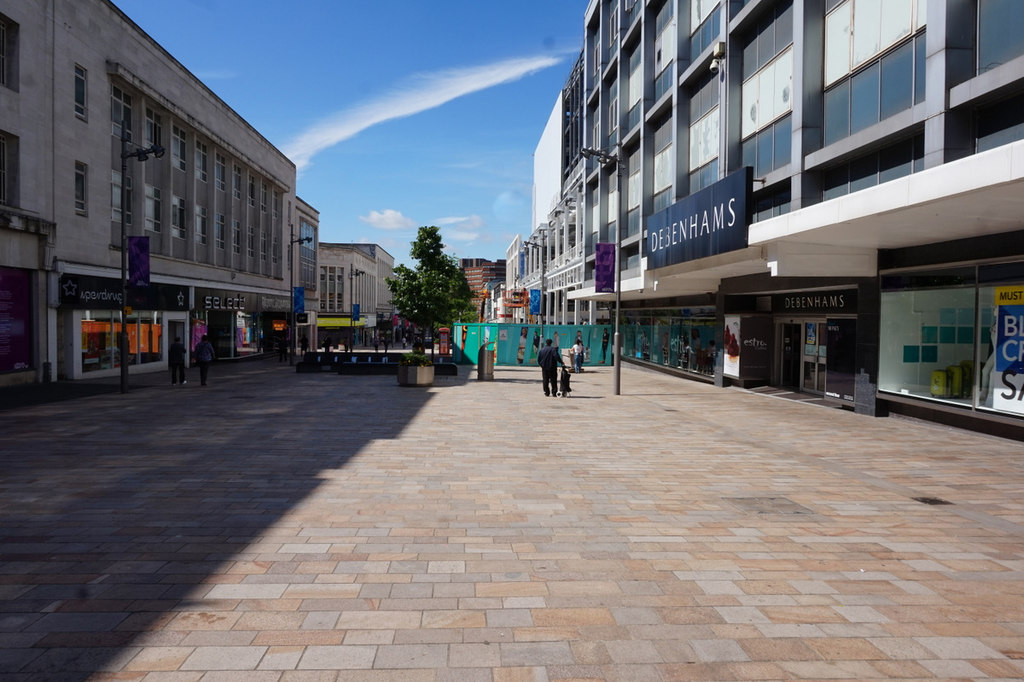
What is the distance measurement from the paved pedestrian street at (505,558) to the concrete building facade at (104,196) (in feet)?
38.5

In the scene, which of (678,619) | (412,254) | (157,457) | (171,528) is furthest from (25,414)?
(412,254)

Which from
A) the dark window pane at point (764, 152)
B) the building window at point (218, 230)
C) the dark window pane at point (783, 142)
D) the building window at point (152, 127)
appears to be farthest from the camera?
the building window at point (218, 230)

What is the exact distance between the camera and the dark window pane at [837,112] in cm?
1562

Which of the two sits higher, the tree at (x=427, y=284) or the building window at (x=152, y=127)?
the building window at (x=152, y=127)

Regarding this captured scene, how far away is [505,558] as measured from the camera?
18.4 feet

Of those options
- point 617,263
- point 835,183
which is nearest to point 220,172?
point 617,263

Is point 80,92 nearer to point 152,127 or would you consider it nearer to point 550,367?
point 152,127

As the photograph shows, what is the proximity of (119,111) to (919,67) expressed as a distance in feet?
92.7

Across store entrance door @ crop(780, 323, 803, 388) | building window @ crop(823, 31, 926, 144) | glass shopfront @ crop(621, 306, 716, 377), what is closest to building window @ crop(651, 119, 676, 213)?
glass shopfront @ crop(621, 306, 716, 377)

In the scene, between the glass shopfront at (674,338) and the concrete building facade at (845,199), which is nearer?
the concrete building facade at (845,199)

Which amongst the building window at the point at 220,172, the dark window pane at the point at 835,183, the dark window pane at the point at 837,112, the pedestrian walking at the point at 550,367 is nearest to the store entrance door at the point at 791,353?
the dark window pane at the point at 835,183

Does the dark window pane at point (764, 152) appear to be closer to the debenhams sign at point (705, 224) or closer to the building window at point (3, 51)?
the debenhams sign at point (705, 224)

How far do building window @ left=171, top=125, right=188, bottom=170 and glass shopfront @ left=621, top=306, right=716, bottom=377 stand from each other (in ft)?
81.6

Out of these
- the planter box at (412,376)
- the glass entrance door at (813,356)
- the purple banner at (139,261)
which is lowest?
the planter box at (412,376)
